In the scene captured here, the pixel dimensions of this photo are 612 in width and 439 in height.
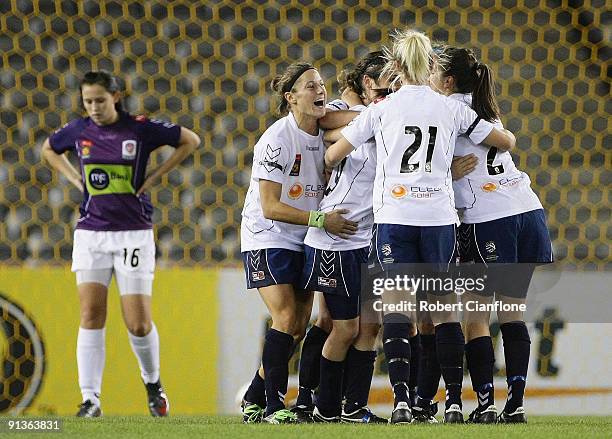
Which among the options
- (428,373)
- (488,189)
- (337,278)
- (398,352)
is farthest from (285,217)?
(428,373)

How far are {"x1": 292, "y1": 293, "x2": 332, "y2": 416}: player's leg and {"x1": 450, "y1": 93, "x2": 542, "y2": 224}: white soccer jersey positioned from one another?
2.32ft

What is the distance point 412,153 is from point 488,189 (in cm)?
44

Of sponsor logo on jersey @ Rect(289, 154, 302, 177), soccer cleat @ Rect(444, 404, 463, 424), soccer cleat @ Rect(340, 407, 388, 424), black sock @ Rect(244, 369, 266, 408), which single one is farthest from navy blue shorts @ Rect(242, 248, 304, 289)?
soccer cleat @ Rect(444, 404, 463, 424)

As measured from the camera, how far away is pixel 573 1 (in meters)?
7.14

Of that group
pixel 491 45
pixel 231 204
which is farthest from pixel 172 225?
pixel 491 45

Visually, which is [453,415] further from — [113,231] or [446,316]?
[113,231]

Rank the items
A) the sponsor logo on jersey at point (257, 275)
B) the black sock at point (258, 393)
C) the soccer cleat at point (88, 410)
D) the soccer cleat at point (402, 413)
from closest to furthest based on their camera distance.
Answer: the soccer cleat at point (402, 413), the sponsor logo on jersey at point (257, 275), the black sock at point (258, 393), the soccer cleat at point (88, 410)

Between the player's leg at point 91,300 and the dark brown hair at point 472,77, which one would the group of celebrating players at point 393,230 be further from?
the player's leg at point 91,300

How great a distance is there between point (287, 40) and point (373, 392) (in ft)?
8.23

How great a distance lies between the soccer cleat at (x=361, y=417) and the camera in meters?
4.43

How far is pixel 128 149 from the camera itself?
504cm

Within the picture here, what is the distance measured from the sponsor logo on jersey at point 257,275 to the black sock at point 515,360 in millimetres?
941

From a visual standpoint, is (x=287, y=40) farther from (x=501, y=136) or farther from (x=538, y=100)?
(x=501, y=136)

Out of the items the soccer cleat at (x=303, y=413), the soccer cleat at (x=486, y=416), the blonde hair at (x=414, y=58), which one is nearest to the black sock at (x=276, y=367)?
the soccer cleat at (x=303, y=413)
